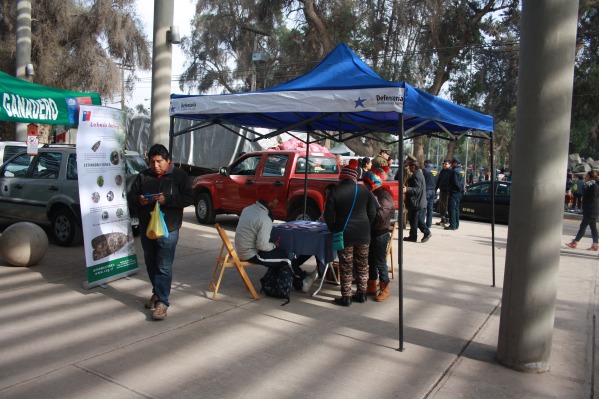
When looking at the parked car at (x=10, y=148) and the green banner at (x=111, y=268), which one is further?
the parked car at (x=10, y=148)

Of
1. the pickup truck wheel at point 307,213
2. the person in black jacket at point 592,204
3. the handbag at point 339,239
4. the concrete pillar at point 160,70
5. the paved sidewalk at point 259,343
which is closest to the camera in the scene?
the paved sidewalk at point 259,343

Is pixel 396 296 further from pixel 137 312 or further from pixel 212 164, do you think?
pixel 212 164

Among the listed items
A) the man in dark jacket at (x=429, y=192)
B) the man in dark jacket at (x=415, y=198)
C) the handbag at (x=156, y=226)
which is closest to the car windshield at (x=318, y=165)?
the man in dark jacket at (x=415, y=198)

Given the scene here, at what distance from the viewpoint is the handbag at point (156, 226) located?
510cm

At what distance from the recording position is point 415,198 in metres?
10.3

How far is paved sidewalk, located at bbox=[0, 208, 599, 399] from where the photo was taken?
387cm

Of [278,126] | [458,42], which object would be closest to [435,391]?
[278,126]

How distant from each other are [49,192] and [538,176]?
7.83m

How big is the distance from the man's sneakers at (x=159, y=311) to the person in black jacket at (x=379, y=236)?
2581 millimetres

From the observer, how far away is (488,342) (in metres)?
5.01

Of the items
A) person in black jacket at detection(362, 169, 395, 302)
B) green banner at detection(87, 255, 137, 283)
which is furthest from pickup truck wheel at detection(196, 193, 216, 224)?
person in black jacket at detection(362, 169, 395, 302)

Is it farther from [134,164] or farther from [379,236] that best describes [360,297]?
[134,164]

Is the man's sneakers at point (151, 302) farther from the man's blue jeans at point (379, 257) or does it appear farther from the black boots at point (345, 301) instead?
the man's blue jeans at point (379, 257)

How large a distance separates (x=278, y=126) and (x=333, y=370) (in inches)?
206
